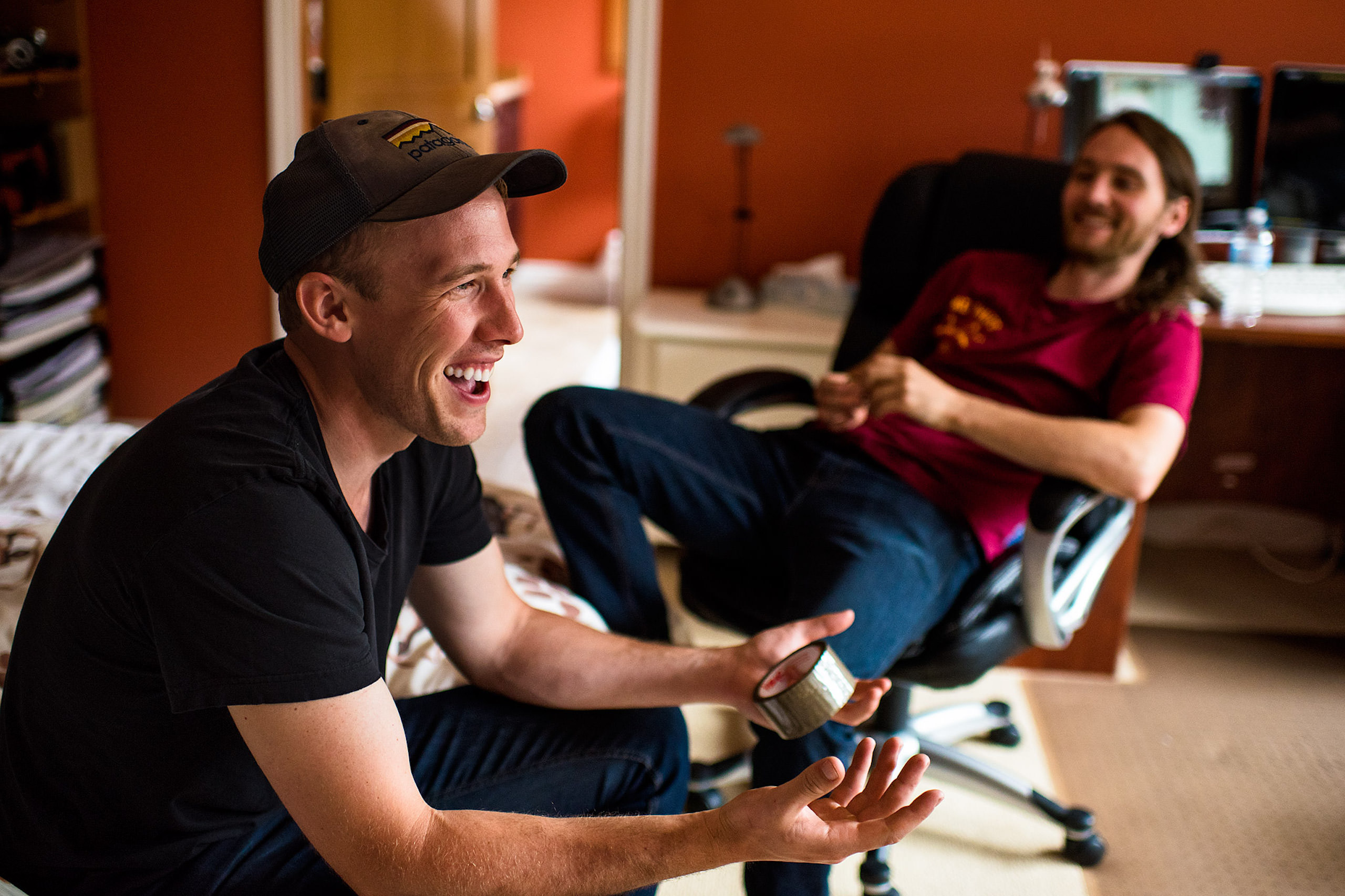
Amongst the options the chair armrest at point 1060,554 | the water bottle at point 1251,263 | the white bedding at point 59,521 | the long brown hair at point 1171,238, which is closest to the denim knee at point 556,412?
the white bedding at point 59,521

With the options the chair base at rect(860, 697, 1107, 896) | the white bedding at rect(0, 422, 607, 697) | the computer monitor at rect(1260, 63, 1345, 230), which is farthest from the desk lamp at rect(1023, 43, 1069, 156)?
the white bedding at rect(0, 422, 607, 697)

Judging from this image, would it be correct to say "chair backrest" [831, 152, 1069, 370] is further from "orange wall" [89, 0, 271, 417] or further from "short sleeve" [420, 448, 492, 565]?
"orange wall" [89, 0, 271, 417]

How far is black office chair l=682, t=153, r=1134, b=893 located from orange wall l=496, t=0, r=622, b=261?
325 cm

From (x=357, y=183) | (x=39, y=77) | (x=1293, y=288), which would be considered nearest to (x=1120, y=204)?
(x=1293, y=288)

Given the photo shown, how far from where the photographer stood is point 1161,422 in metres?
1.71

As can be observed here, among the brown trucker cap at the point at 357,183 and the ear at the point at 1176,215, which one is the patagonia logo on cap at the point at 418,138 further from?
the ear at the point at 1176,215

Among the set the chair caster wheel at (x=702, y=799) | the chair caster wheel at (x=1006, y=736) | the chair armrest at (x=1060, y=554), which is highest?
the chair armrest at (x=1060, y=554)

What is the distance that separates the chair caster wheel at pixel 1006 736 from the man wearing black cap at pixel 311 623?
44.0 inches

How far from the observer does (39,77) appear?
295cm

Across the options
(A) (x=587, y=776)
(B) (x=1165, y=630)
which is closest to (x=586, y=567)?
(A) (x=587, y=776)

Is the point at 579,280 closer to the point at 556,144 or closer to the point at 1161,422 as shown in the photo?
the point at 556,144

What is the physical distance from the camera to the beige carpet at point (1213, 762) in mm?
1854

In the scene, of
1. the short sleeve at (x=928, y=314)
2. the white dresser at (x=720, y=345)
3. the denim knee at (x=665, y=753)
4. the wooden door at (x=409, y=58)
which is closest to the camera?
the denim knee at (x=665, y=753)

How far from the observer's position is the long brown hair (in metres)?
1.88
